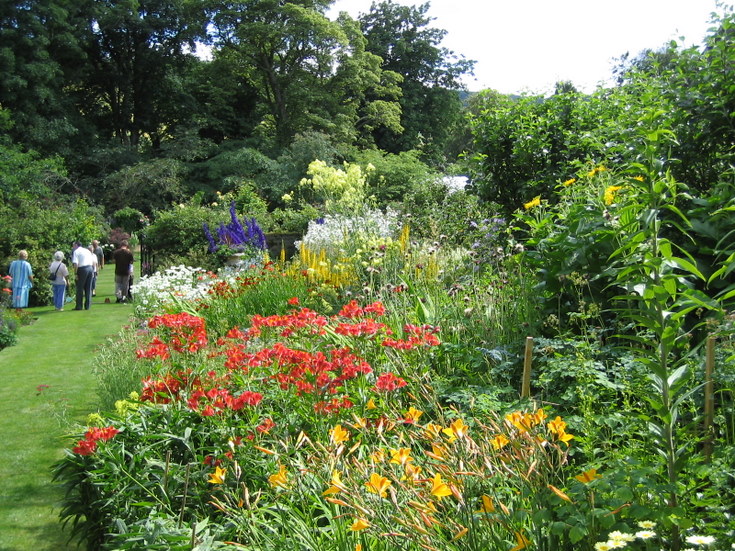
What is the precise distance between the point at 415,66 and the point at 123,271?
23.7 meters

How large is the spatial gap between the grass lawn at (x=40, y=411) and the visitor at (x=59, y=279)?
47.4 inches

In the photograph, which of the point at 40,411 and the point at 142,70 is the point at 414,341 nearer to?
the point at 40,411

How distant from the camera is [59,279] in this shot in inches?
517

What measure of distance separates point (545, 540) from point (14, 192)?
21.4m

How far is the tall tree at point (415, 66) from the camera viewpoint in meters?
32.4

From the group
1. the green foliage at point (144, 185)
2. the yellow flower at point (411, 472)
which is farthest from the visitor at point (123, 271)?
the yellow flower at point (411, 472)

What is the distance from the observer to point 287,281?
23.6 feet

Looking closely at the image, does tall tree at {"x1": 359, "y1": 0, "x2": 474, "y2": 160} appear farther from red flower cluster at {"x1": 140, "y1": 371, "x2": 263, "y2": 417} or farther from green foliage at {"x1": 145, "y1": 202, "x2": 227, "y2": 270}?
red flower cluster at {"x1": 140, "y1": 371, "x2": 263, "y2": 417}

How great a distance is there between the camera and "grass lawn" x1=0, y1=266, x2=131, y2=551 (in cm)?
367

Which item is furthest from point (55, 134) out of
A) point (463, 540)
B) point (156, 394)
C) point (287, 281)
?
point (463, 540)

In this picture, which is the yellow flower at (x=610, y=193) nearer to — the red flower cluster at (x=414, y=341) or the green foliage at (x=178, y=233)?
the red flower cluster at (x=414, y=341)

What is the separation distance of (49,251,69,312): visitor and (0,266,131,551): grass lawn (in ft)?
3.95

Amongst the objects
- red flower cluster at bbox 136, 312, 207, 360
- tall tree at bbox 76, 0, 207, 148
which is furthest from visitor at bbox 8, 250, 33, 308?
tall tree at bbox 76, 0, 207, 148

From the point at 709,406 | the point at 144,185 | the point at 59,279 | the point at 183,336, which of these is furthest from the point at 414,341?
the point at 144,185
